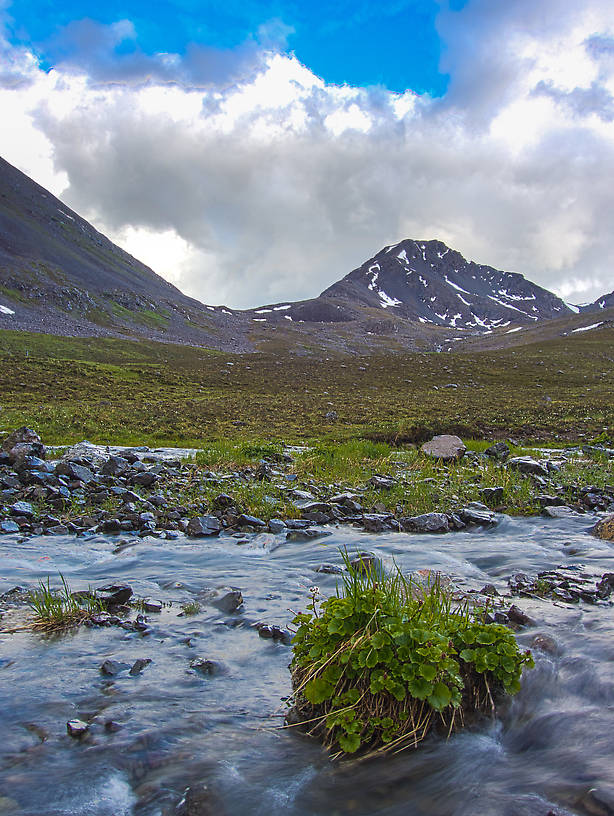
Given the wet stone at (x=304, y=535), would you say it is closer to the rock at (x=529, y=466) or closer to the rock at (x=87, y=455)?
the rock at (x=87, y=455)

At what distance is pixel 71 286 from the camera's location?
393 ft

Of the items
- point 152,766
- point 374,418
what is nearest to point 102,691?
point 152,766

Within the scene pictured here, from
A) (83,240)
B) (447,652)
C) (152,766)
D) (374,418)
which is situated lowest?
(152,766)

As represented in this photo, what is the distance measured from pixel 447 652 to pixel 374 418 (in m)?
27.6

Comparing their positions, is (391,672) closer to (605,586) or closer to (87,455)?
(605,586)

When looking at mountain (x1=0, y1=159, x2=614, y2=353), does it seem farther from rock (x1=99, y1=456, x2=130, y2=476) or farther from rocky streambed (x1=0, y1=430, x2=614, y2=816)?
rocky streambed (x1=0, y1=430, x2=614, y2=816)

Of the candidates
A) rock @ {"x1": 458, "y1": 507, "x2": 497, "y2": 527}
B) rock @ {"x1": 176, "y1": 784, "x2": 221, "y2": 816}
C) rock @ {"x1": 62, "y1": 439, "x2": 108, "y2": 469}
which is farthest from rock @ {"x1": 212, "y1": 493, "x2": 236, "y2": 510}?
rock @ {"x1": 176, "y1": 784, "x2": 221, "y2": 816}

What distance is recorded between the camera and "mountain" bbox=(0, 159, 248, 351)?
10131 cm

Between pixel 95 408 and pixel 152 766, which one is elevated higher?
pixel 95 408

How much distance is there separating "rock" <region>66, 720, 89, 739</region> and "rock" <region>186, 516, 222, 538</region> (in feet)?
21.9

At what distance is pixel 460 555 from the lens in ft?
32.3

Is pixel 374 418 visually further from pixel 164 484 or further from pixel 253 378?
pixel 253 378

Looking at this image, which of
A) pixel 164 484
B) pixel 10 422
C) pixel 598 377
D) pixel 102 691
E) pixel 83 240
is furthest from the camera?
pixel 83 240

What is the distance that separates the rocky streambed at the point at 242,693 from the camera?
3.92 metres
